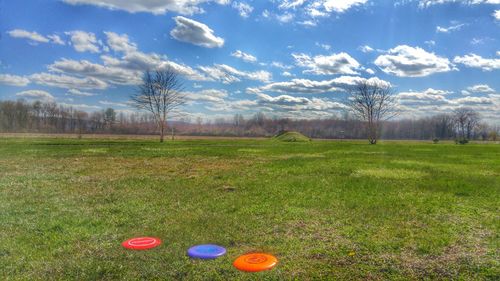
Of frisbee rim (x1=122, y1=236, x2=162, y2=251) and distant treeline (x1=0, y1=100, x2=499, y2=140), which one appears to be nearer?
frisbee rim (x1=122, y1=236, x2=162, y2=251)

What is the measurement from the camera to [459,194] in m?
14.1

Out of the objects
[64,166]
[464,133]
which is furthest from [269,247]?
[464,133]

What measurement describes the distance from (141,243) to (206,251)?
142 centimetres

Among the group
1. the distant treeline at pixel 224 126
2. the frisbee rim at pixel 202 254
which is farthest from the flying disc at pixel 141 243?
the distant treeline at pixel 224 126

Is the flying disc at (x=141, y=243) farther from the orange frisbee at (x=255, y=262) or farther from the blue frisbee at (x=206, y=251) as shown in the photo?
the orange frisbee at (x=255, y=262)

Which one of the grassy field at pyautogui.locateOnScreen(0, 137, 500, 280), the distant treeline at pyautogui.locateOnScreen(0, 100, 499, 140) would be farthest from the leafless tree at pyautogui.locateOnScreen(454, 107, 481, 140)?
the grassy field at pyautogui.locateOnScreen(0, 137, 500, 280)

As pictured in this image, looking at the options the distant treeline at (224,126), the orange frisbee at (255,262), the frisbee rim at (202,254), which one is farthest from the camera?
the distant treeline at (224,126)

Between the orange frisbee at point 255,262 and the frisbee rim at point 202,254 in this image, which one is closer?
the orange frisbee at point 255,262

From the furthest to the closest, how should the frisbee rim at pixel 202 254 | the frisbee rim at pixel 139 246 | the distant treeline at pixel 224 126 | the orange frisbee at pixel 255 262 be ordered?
the distant treeline at pixel 224 126 < the frisbee rim at pixel 139 246 < the frisbee rim at pixel 202 254 < the orange frisbee at pixel 255 262

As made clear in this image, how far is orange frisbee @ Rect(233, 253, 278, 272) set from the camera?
6.70 metres

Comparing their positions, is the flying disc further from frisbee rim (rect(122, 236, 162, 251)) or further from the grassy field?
the grassy field

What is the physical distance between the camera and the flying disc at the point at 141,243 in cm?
777

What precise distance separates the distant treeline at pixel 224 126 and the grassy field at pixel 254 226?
49301mm

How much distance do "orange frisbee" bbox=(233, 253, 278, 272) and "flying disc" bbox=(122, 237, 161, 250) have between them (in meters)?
1.88
